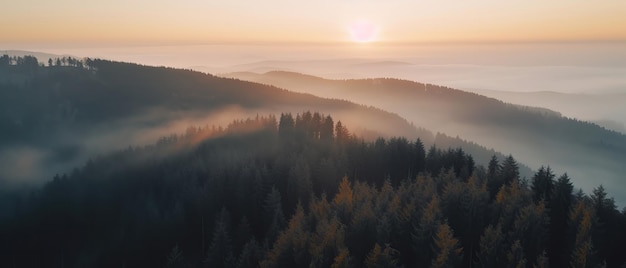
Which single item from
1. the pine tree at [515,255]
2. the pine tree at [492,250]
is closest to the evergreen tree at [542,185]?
the pine tree at [492,250]

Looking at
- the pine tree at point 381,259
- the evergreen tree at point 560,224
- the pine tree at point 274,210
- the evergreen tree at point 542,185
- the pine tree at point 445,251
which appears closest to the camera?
the pine tree at point 445,251

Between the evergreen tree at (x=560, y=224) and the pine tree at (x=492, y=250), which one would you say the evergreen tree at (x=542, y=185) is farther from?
the pine tree at (x=492, y=250)

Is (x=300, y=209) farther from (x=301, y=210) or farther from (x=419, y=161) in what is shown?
(x=419, y=161)

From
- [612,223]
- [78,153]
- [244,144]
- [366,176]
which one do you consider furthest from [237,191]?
[78,153]

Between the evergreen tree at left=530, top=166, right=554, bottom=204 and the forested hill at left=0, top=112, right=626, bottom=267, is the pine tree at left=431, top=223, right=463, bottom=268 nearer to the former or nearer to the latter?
the forested hill at left=0, top=112, right=626, bottom=267

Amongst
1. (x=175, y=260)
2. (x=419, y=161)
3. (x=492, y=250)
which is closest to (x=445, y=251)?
(x=492, y=250)

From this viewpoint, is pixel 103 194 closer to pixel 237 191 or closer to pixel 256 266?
pixel 237 191

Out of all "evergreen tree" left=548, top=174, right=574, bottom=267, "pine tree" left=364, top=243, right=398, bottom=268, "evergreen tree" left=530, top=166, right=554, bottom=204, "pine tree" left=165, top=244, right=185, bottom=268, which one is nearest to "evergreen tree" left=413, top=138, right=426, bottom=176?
"evergreen tree" left=530, top=166, right=554, bottom=204

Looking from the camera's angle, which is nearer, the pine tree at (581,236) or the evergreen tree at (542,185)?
the pine tree at (581,236)

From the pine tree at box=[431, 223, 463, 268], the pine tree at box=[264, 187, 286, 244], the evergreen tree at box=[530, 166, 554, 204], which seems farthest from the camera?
the pine tree at box=[264, 187, 286, 244]
